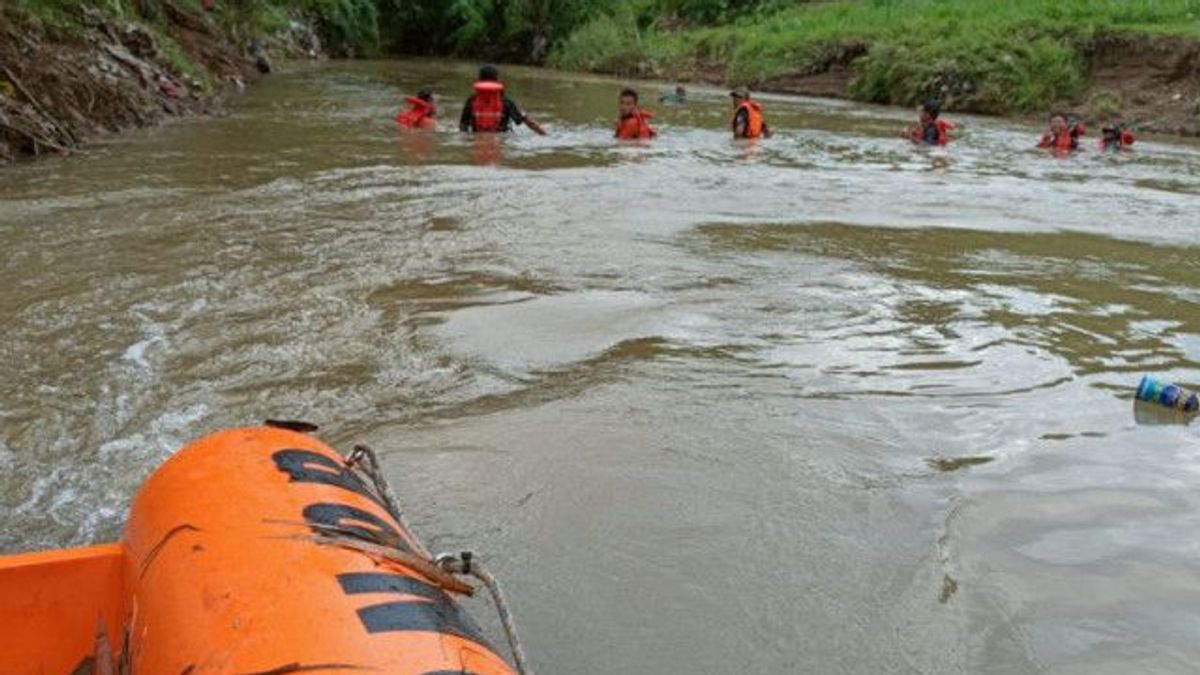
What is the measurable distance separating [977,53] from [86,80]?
1656 centimetres

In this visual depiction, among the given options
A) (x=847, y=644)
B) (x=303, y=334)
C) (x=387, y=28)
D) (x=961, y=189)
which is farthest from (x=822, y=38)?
(x=847, y=644)

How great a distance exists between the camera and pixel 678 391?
15.7ft

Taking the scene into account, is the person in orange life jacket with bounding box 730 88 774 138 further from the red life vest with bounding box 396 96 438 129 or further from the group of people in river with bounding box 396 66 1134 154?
the red life vest with bounding box 396 96 438 129

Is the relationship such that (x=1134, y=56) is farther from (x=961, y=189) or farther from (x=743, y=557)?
(x=743, y=557)

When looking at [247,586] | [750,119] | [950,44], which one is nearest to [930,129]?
[750,119]

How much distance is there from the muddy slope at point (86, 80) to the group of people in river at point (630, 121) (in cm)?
305

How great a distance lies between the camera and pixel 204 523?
229 centimetres

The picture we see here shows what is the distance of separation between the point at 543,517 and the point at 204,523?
4.94 feet

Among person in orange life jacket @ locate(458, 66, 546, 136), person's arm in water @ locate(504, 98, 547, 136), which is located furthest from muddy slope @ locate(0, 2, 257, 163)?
person's arm in water @ locate(504, 98, 547, 136)

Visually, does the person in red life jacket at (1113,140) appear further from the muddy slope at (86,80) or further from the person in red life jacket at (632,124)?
the muddy slope at (86,80)

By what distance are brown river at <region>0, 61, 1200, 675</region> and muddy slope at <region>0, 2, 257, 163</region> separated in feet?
1.88

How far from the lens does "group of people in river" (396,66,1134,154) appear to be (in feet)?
45.2

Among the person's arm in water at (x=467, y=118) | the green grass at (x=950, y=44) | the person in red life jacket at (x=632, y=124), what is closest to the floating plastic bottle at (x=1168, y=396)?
the person in red life jacket at (x=632, y=124)

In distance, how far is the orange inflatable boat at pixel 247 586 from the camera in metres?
1.88
